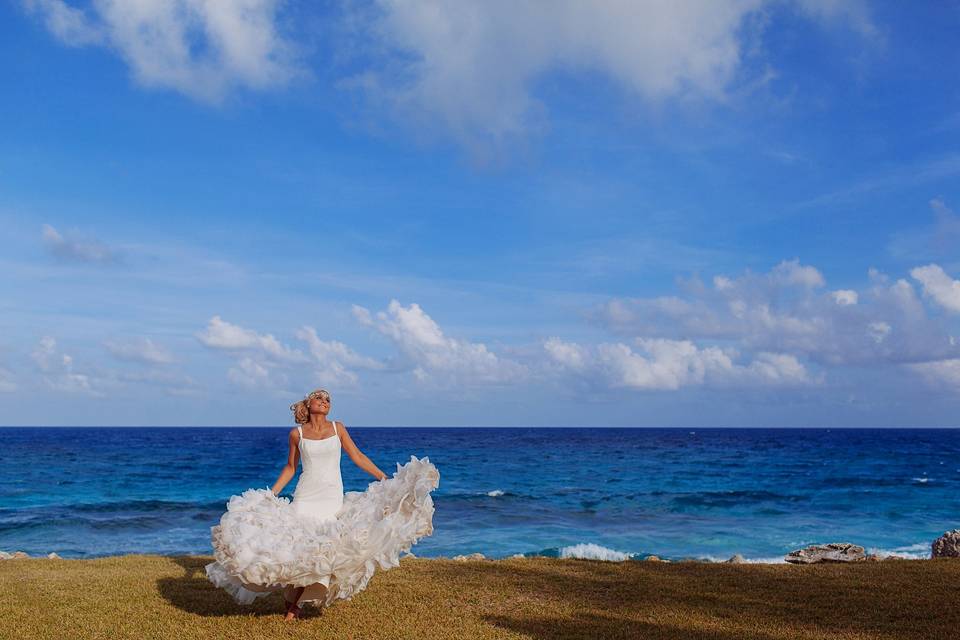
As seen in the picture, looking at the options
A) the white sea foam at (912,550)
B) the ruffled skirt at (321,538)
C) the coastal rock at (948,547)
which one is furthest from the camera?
the white sea foam at (912,550)

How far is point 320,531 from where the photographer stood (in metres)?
8.81

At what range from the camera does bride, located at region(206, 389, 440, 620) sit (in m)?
8.55

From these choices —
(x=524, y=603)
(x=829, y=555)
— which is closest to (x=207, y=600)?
(x=524, y=603)

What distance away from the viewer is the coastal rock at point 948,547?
16.5 metres

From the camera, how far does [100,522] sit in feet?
99.7

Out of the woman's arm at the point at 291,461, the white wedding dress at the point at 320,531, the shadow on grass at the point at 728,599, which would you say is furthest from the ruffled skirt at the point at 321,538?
the shadow on grass at the point at 728,599

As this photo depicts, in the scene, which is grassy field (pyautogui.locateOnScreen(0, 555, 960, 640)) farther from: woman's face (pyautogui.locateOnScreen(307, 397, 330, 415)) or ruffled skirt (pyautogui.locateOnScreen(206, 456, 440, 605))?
woman's face (pyautogui.locateOnScreen(307, 397, 330, 415))

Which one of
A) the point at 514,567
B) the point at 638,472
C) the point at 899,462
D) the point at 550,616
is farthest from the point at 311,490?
the point at 899,462

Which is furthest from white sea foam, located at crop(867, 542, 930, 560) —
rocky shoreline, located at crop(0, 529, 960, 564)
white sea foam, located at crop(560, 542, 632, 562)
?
white sea foam, located at crop(560, 542, 632, 562)

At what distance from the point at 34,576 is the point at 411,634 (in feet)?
25.6

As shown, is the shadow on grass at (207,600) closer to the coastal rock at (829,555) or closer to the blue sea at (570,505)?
the coastal rock at (829,555)

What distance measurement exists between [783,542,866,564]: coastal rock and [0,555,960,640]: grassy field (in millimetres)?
1427

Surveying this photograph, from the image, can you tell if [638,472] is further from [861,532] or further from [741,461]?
[861,532]

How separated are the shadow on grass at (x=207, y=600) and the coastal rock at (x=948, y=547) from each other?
14.1 meters
